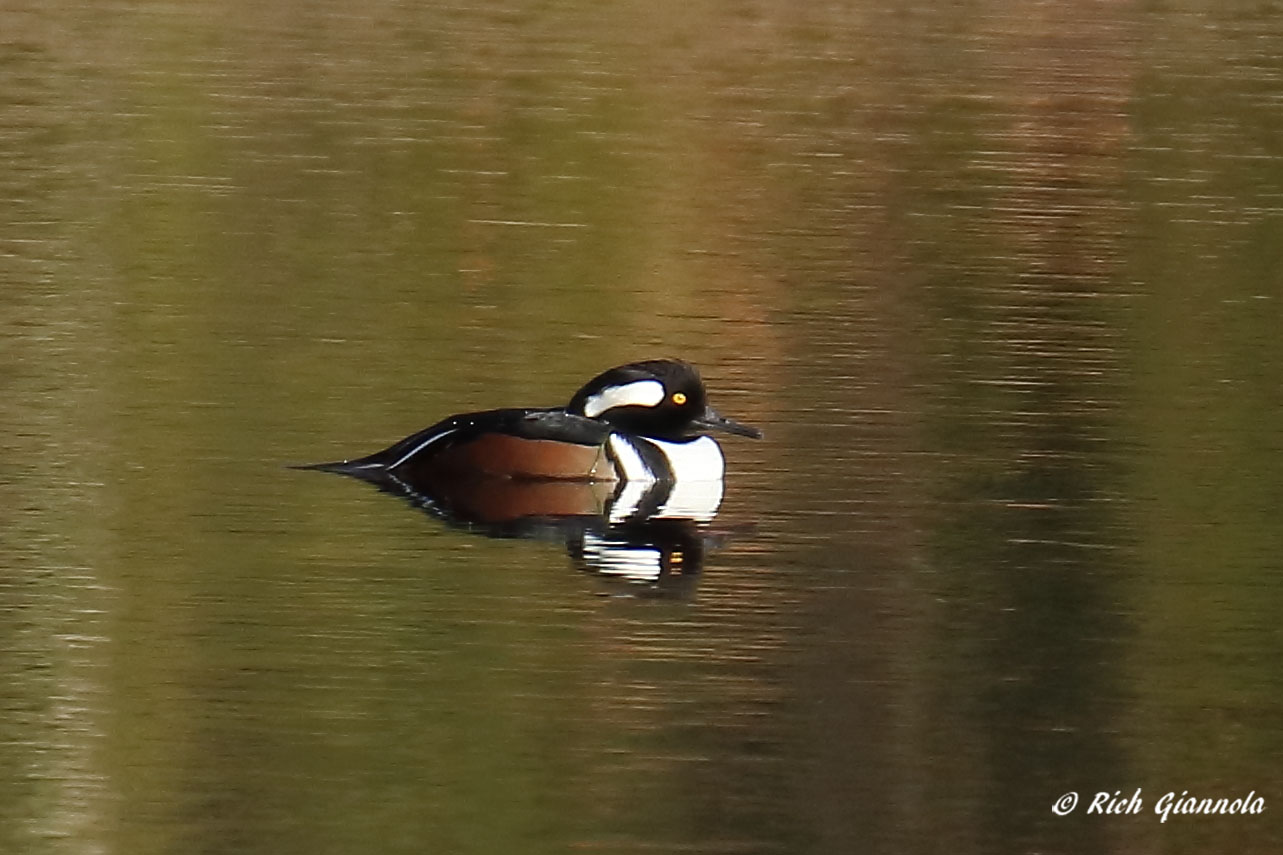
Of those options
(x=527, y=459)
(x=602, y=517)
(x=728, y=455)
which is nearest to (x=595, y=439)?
(x=527, y=459)

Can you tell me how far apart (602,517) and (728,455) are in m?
1.45

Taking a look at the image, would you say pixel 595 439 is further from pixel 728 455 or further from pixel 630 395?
pixel 728 455

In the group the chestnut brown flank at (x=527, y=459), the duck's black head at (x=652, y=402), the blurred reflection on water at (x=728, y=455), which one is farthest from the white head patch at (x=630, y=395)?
the blurred reflection on water at (x=728, y=455)

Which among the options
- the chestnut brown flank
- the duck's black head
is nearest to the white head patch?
the duck's black head

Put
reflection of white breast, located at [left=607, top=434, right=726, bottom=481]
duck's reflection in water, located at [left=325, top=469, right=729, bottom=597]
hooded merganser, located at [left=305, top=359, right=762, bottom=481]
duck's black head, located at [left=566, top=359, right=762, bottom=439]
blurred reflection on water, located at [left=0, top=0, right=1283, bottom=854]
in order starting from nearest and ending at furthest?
1. blurred reflection on water, located at [left=0, top=0, right=1283, bottom=854]
2. duck's reflection in water, located at [left=325, top=469, right=729, bottom=597]
3. hooded merganser, located at [left=305, top=359, right=762, bottom=481]
4. reflection of white breast, located at [left=607, top=434, right=726, bottom=481]
5. duck's black head, located at [left=566, top=359, right=762, bottom=439]

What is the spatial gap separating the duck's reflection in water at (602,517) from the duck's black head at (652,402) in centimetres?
30

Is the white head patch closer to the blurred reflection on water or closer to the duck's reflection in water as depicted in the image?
the duck's reflection in water

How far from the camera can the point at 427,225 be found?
1861 cm

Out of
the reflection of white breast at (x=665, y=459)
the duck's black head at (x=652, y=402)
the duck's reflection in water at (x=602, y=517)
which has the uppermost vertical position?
the duck's black head at (x=652, y=402)

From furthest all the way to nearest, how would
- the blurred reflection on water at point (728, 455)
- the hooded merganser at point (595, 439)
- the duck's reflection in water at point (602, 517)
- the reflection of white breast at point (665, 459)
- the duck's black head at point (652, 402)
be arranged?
1. the duck's black head at point (652, 402)
2. the reflection of white breast at point (665, 459)
3. the hooded merganser at point (595, 439)
4. the duck's reflection in water at point (602, 517)
5. the blurred reflection on water at point (728, 455)

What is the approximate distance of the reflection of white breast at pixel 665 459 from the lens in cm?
1205

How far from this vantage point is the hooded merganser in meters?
11.8

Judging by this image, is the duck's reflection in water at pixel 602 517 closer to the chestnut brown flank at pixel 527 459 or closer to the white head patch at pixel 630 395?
the chestnut brown flank at pixel 527 459

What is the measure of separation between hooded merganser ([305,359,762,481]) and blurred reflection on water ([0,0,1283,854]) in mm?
254
